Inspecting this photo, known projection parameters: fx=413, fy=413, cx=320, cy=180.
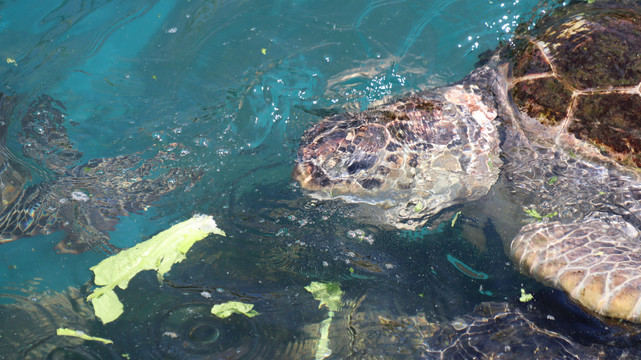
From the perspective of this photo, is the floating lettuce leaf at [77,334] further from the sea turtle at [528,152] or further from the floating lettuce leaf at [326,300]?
the sea turtle at [528,152]

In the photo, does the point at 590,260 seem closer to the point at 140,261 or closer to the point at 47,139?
the point at 140,261

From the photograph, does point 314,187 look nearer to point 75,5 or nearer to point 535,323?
point 535,323

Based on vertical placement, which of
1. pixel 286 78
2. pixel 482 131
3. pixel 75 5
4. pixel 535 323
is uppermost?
pixel 75 5

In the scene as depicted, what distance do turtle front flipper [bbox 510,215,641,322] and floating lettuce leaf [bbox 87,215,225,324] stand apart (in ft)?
8.96

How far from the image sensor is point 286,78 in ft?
15.5

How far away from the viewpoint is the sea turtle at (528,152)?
11.3 ft

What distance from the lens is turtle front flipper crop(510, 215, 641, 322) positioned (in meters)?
2.83

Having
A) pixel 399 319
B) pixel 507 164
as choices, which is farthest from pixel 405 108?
pixel 399 319

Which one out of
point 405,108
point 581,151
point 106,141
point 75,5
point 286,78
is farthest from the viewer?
point 75,5

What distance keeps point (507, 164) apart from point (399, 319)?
5.95 ft

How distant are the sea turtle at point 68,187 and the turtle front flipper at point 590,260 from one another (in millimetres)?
3232

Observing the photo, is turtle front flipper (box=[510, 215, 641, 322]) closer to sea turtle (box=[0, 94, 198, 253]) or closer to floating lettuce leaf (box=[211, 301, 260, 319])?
floating lettuce leaf (box=[211, 301, 260, 319])

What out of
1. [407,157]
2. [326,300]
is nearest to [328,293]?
[326,300]

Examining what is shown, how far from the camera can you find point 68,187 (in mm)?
4156
